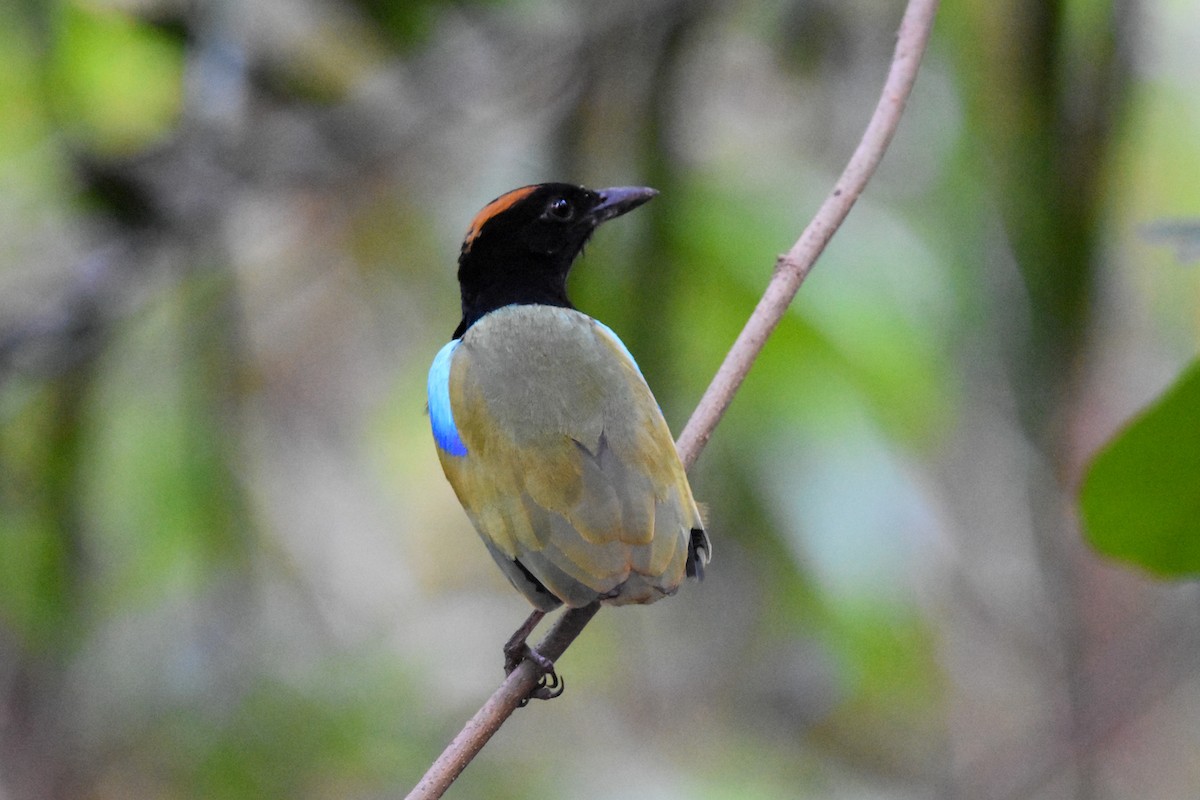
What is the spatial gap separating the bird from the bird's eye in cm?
34

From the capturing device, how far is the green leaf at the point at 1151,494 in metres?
2.12

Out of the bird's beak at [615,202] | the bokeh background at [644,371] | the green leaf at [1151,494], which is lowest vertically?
the bokeh background at [644,371]

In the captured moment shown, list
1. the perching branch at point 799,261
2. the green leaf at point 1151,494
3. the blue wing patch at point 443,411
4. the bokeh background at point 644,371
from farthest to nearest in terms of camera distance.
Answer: the bokeh background at point 644,371
the blue wing patch at point 443,411
the perching branch at point 799,261
the green leaf at point 1151,494

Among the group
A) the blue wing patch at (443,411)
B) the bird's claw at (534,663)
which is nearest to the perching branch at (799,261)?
the bird's claw at (534,663)

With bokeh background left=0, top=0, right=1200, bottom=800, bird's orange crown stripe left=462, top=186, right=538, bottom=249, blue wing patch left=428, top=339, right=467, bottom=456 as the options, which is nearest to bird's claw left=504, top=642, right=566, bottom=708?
blue wing patch left=428, top=339, right=467, bottom=456

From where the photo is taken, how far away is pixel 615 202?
11.9 feet

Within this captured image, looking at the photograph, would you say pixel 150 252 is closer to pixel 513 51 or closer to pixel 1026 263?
pixel 513 51

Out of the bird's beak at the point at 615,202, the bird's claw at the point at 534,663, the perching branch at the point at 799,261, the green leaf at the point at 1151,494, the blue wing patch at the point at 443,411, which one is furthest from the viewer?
the bird's beak at the point at 615,202

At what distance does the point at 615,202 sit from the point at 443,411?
892 mm

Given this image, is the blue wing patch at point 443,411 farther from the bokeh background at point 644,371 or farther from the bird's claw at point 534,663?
the bokeh background at point 644,371

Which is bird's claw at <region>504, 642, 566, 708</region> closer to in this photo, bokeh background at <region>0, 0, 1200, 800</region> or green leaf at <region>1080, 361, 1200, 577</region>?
green leaf at <region>1080, 361, 1200, 577</region>

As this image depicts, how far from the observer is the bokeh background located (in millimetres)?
4527

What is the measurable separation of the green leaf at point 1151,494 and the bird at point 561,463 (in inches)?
32.1

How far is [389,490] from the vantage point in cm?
672
